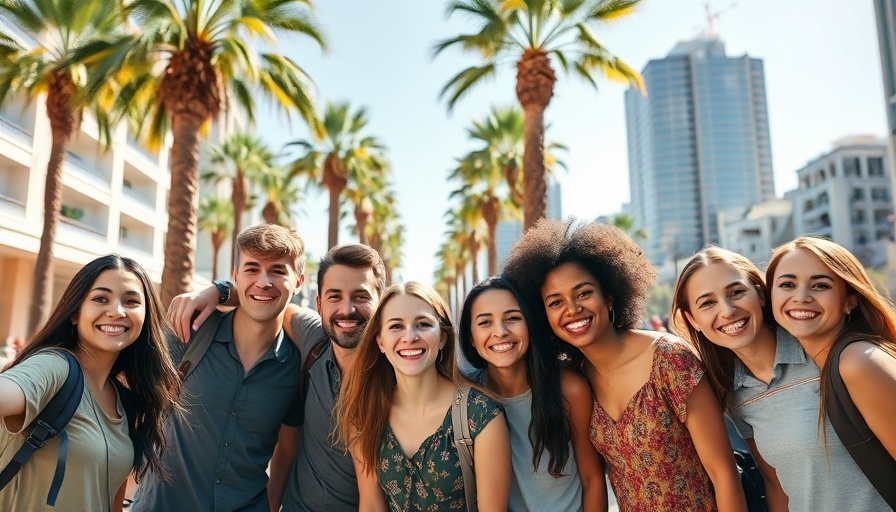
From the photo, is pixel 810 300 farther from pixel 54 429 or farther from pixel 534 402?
pixel 54 429

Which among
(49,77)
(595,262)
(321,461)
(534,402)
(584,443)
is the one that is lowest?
(321,461)

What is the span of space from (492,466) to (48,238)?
1815cm

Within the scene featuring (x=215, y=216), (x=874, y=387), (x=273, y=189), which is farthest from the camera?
(x=215, y=216)

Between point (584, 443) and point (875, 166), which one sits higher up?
point (875, 166)

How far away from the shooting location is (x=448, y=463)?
302cm

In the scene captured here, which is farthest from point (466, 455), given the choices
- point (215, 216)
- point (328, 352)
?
point (215, 216)

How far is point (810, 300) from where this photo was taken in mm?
2863

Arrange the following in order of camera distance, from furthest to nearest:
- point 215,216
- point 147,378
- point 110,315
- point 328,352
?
point 215,216, point 328,352, point 147,378, point 110,315

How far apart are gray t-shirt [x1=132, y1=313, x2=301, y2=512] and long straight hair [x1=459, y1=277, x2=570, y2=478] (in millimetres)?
1203

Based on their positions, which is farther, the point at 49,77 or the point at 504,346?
the point at 49,77

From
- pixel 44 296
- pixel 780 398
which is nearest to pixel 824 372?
pixel 780 398

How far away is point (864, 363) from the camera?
2604mm

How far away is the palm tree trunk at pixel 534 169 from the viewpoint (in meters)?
14.1

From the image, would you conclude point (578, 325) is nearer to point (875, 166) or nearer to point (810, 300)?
point (810, 300)
